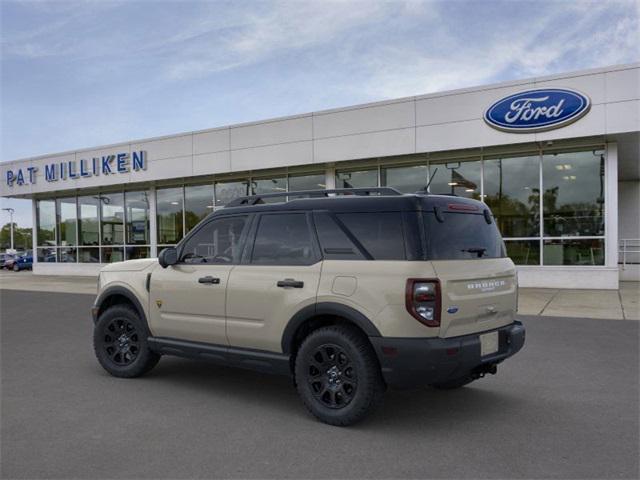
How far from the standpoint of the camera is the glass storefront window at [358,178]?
17.4m

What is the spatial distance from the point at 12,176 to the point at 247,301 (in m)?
25.7

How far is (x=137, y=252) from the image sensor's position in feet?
74.8

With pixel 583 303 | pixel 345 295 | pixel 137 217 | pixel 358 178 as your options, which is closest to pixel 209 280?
pixel 345 295

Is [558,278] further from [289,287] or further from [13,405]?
[13,405]

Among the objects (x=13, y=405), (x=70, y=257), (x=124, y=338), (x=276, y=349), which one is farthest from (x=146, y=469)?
(x=70, y=257)

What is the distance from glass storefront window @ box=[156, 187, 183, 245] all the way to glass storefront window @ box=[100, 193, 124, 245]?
2269 mm

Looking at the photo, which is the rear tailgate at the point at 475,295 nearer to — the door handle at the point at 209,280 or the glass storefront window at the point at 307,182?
the door handle at the point at 209,280

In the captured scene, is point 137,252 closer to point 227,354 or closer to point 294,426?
point 227,354

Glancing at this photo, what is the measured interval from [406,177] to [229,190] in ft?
23.2

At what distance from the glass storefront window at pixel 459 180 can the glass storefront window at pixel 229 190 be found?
7.40 m

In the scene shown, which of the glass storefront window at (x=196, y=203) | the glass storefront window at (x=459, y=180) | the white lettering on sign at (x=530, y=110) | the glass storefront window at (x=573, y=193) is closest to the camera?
the white lettering on sign at (x=530, y=110)

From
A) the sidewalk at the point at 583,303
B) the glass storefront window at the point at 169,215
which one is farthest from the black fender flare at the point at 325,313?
the glass storefront window at the point at 169,215

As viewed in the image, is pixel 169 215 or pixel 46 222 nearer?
pixel 169 215

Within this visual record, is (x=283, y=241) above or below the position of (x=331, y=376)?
above
